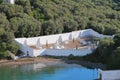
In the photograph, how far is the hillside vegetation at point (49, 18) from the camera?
59.1 m

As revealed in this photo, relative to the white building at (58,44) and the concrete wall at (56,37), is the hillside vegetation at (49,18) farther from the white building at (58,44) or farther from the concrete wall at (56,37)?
the white building at (58,44)

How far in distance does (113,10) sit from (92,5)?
12.2ft

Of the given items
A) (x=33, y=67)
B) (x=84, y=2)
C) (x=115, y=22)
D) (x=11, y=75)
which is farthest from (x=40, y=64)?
(x=84, y=2)

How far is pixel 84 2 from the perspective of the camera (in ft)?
256

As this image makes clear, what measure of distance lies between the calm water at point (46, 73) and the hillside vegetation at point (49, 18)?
405 centimetres

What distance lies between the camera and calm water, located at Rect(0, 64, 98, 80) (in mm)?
47625

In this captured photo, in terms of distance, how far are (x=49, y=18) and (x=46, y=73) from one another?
1808cm

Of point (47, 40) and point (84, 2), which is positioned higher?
point (84, 2)

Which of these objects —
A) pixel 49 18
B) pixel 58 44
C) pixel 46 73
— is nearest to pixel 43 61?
pixel 46 73

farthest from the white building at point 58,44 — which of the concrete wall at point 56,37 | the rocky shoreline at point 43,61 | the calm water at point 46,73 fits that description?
the calm water at point 46,73

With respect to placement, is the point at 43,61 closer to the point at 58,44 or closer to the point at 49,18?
the point at 58,44

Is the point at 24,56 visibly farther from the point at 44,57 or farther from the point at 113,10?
the point at 113,10

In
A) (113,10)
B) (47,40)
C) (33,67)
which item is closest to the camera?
(33,67)

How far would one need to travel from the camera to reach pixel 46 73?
4991 centimetres
